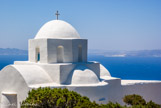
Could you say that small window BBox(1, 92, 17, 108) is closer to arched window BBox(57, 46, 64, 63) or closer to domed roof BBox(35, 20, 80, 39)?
arched window BBox(57, 46, 64, 63)

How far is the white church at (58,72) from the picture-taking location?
13.4 metres

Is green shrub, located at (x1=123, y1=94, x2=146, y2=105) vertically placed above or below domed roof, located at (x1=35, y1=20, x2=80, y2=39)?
below

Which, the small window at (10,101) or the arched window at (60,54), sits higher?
the arched window at (60,54)

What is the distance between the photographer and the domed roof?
52.0 ft

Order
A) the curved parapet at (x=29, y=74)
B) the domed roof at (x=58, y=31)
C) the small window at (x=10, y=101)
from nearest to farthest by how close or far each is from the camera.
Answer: the curved parapet at (x=29, y=74) < the small window at (x=10, y=101) < the domed roof at (x=58, y=31)

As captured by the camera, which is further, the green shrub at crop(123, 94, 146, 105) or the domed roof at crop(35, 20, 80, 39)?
the domed roof at crop(35, 20, 80, 39)

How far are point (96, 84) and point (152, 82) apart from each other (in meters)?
6.81

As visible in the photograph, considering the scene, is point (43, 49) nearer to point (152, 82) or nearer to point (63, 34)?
point (63, 34)

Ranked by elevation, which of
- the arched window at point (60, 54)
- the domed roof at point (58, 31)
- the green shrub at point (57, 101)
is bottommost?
the green shrub at point (57, 101)

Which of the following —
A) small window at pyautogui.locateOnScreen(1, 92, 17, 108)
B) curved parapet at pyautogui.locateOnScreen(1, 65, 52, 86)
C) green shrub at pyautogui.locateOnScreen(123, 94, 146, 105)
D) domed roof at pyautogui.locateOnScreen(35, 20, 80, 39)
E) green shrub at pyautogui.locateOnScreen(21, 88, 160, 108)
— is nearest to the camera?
green shrub at pyautogui.locateOnScreen(21, 88, 160, 108)

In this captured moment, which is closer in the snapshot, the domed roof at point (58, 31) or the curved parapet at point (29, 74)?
the curved parapet at point (29, 74)

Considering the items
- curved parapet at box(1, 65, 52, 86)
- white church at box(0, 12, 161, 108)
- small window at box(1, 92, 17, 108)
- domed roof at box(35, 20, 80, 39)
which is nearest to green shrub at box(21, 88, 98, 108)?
white church at box(0, 12, 161, 108)

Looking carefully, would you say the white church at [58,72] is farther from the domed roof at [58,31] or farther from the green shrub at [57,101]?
the green shrub at [57,101]

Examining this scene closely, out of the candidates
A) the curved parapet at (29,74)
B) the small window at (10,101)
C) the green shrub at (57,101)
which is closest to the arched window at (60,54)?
the curved parapet at (29,74)
